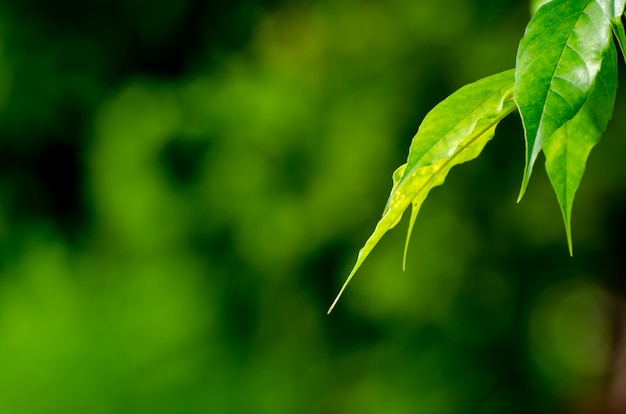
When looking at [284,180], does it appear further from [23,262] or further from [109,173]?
[23,262]

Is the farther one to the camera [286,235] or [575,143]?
[286,235]

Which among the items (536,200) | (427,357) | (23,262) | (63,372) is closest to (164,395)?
(63,372)

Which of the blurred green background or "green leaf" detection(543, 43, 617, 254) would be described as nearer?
"green leaf" detection(543, 43, 617, 254)

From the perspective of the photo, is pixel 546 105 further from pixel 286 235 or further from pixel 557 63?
pixel 286 235

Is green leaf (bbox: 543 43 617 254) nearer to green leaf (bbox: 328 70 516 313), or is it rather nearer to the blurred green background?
green leaf (bbox: 328 70 516 313)

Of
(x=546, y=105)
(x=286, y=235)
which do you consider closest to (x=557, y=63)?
(x=546, y=105)

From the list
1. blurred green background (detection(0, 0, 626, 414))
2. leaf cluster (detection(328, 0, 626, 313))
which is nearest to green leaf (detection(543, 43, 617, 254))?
leaf cluster (detection(328, 0, 626, 313))

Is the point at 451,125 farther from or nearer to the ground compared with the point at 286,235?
farther from the ground

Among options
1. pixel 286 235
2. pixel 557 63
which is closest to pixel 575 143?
pixel 557 63
